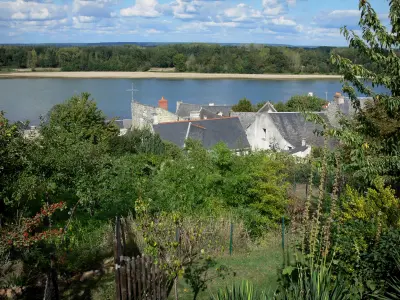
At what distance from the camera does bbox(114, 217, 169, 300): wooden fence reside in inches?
211

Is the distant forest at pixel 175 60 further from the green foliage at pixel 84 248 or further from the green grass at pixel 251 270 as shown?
the green foliage at pixel 84 248

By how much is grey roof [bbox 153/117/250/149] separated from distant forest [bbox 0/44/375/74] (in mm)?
92527

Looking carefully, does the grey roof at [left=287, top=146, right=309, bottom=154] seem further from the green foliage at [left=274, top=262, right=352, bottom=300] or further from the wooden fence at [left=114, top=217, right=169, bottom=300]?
the green foliage at [left=274, top=262, right=352, bottom=300]

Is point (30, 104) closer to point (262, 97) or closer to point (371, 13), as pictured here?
point (262, 97)

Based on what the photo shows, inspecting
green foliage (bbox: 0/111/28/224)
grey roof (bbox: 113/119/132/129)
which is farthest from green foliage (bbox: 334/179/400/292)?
grey roof (bbox: 113/119/132/129)

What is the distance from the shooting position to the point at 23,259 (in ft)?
21.0

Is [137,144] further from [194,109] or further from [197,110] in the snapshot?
[194,109]

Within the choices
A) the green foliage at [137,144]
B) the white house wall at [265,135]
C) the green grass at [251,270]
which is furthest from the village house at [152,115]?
the green grass at [251,270]

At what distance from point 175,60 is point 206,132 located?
343 ft

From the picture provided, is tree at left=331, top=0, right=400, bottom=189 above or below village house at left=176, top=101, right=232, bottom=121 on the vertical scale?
above

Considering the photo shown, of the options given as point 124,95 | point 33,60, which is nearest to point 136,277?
point 124,95

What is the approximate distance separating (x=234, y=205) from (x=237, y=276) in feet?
9.05

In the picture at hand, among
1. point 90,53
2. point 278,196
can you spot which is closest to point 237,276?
point 278,196

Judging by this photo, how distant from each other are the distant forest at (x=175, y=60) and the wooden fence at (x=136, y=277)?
11306 cm
